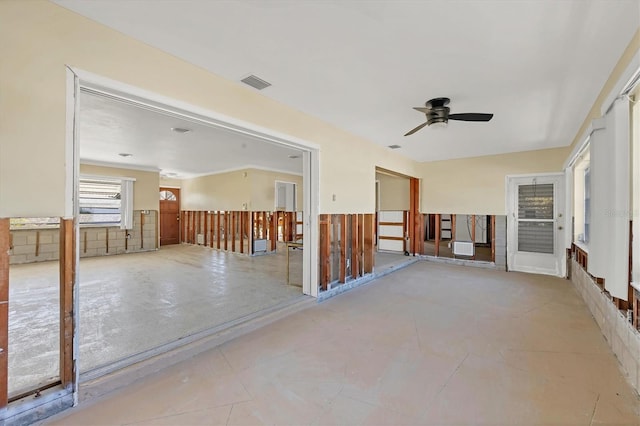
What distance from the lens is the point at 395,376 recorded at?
2115 millimetres

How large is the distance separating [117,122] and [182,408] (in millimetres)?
4079

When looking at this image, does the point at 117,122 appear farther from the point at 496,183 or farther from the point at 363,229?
the point at 496,183

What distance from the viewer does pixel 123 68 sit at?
6.76 feet

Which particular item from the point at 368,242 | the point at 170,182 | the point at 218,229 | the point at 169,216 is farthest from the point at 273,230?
the point at 170,182

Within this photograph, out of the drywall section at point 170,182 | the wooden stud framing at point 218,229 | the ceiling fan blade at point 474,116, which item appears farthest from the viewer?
the drywall section at point 170,182

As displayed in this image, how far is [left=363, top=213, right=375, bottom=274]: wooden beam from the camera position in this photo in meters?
4.91

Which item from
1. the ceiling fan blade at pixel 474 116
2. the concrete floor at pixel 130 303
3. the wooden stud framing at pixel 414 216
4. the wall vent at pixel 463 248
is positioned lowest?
the concrete floor at pixel 130 303

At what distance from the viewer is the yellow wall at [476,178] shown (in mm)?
5508

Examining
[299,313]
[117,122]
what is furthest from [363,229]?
[117,122]

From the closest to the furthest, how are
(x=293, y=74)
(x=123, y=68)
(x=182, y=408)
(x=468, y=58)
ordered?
(x=182, y=408)
(x=123, y=68)
(x=468, y=58)
(x=293, y=74)

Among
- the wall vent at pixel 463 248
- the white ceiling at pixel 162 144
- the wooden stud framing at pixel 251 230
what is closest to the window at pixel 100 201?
the white ceiling at pixel 162 144

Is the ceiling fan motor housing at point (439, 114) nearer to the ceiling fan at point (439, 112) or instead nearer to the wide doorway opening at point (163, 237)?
the ceiling fan at point (439, 112)

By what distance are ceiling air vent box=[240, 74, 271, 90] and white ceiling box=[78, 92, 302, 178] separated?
556mm

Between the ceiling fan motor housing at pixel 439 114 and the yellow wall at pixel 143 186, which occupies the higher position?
the ceiling fan motor housing at pixel 439 114
